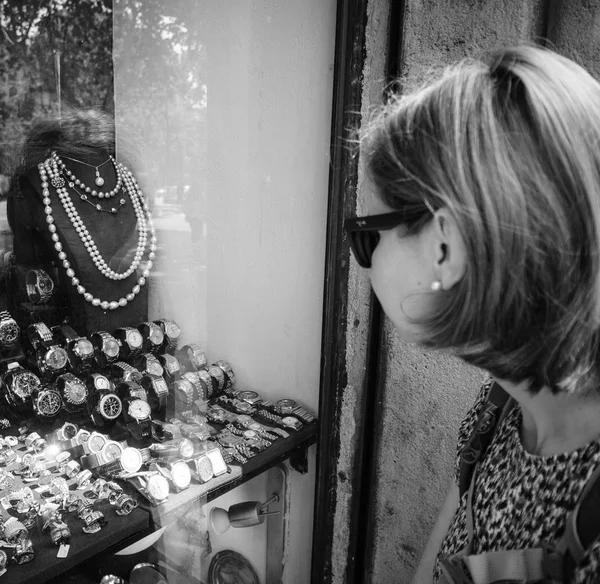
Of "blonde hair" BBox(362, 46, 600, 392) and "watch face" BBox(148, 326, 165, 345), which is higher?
"blonde hair" BBox(362, 46, 600, 392)

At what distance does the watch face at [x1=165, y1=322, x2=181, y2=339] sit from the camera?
1.61 meters

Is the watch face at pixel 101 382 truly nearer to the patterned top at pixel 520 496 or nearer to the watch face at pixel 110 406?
the watch face at pixel 110 406

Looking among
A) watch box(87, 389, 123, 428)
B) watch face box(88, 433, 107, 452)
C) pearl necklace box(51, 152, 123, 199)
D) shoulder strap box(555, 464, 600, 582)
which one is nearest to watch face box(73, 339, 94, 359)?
watch box(87, 389, 123, 428)

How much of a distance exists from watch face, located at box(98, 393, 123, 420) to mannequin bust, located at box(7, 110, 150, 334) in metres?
0.21

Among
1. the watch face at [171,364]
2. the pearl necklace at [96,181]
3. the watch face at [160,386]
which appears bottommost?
the watch face at [160,386]

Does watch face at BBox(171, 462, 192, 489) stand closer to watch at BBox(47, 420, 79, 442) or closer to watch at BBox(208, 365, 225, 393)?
watch at BBox(47, 420, 79, 442)

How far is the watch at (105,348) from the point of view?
1398 millimetres

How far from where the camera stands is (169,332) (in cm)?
161

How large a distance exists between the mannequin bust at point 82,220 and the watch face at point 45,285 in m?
0.02

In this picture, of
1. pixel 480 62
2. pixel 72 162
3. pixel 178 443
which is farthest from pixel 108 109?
pixel 480 62

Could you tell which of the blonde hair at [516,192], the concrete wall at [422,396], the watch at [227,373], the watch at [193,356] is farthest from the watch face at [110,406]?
the blonde hair at [516,192]

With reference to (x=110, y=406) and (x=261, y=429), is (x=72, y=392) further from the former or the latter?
(x=261, y=429)

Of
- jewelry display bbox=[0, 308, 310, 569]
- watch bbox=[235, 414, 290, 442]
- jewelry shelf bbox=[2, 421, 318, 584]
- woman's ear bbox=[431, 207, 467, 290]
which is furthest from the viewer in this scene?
watch bbox=[235, 414, 290, 442]

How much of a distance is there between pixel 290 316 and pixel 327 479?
50cm
